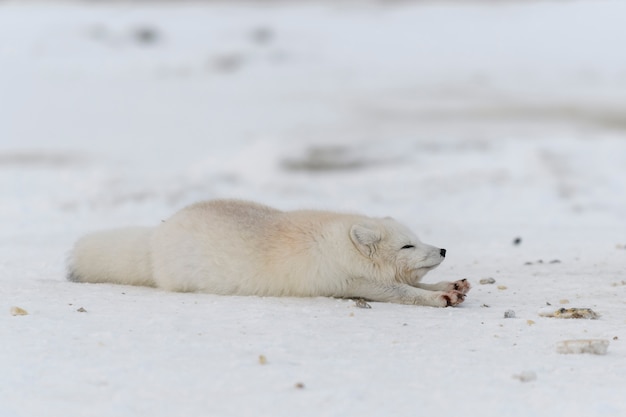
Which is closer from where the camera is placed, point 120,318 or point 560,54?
point 120,318

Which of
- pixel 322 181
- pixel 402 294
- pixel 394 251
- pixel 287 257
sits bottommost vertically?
pixel 402 294

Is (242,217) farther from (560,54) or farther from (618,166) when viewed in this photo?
(560,54)

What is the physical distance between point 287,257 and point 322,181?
7934 mm

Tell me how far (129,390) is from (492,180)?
9.34m

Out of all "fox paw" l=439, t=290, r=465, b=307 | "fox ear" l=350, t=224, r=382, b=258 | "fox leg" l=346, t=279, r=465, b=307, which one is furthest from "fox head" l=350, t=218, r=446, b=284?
"fox paw" l=439, t=290, r=465, b=307

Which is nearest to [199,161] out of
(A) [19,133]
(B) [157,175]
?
(B) [157,175]

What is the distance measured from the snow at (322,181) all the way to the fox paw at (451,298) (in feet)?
0.28

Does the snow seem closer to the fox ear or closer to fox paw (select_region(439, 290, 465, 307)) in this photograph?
fox paw (select_region(439, 290, 465, 307))

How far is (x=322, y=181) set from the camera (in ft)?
42.8

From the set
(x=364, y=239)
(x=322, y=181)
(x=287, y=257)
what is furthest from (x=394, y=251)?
(x=322, y=181)

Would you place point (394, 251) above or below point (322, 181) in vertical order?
below

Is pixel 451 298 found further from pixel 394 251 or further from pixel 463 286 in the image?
pixel 394 251

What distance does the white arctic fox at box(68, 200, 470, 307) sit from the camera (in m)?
5.17

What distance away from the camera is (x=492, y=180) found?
12070 millimetres
